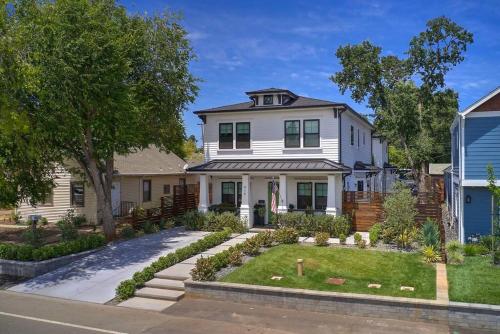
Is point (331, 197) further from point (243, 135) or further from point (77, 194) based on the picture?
point (77, 194)

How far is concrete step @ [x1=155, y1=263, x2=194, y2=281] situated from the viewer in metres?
14.9

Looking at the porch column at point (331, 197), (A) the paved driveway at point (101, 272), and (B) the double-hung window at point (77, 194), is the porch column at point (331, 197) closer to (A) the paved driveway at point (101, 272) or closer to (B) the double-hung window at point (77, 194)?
(A) the paved driveway at point (101, 272)

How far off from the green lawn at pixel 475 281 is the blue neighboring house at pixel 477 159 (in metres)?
2.42

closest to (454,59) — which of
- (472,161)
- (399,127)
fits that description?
(399,127)

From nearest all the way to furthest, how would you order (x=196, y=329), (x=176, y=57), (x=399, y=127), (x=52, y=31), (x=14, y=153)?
(x=196, y=329) < (x=52, y=31) < (x=14, y=153) < (x=176, y=57) < (x=399, y=127)

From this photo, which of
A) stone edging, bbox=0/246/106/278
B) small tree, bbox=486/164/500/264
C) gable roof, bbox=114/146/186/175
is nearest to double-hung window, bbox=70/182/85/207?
gable roof, bbox=114/146/186/175

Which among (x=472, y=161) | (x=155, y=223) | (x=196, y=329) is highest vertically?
(x=472, y=161)

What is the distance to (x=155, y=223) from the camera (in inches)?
1008

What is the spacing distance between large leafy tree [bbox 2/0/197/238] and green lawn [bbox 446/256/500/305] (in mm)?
13613

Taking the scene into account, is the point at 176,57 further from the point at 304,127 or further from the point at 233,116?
the point at 304,127

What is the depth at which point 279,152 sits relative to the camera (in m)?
24.7

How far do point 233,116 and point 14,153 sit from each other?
1148 centimetres

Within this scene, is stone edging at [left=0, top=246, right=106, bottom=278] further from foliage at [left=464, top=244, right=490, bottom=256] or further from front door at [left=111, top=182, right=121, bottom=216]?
foliage at [left=464, top=244, right=490, bottom=256]

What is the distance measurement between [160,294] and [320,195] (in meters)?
12.3
